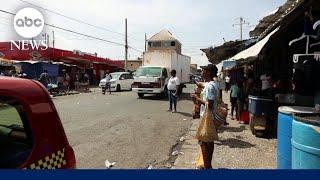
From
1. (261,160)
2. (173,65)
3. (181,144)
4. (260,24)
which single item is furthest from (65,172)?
(173,65)

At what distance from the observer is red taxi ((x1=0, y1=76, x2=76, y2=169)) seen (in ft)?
10.8

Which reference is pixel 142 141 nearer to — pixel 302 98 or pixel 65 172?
pixel 302 98

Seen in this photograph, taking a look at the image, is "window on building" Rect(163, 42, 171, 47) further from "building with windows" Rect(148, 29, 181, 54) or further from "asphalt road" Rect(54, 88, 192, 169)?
"asphalt road" Rect(54, 88, 192, 169)

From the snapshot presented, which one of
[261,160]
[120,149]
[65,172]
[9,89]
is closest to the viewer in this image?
[65,172]

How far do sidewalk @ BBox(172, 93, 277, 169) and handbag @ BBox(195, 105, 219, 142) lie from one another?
127 cm

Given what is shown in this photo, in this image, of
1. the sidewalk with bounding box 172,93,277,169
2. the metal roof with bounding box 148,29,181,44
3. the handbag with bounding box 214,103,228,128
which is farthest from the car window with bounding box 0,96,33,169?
the metal roof with bounding box 148,29,181,44

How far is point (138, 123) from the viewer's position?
14852mm

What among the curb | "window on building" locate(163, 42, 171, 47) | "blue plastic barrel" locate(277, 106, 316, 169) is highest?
"window on building" locate(163, 42, 171, 47)

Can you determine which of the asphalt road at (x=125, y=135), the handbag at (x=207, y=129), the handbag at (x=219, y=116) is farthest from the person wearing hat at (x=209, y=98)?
the asphalt road at (x=125, y=135)

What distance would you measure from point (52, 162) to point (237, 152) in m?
6.60

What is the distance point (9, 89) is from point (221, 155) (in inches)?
258

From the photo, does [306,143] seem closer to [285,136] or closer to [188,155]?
[285,136]

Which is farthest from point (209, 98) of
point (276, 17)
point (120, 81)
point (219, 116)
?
point (120, 81)

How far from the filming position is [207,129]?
7152mm
